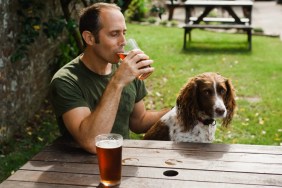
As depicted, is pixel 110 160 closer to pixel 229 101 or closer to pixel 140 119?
pixel 140 119

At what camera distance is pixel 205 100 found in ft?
11.5

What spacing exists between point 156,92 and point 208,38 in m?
5.18

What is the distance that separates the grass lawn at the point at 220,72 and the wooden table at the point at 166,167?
257cm

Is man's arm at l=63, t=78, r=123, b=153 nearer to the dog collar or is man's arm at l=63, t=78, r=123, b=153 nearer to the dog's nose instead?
the dog's nose

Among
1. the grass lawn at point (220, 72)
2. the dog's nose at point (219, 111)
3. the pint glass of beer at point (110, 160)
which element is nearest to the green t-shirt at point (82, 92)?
the dog's nose at point (219, 111)

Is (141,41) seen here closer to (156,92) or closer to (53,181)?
(156,92)

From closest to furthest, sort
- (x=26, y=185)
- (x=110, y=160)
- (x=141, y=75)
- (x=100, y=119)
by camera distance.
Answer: (x=110, y=160)
(x=26, y=185)
(x=141, y=75)
(x=100, y=119)

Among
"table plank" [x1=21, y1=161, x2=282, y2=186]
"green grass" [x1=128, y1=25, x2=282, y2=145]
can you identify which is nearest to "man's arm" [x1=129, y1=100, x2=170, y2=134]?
"table plank" [x1=21, y1=161, x2=282, y2=186]

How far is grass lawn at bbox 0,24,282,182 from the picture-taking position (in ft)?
18.7

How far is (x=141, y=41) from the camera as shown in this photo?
11680 millimetres

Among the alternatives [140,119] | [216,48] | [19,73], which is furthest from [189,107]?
[216,48]

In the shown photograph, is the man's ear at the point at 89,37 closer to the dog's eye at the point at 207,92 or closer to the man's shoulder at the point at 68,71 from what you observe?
the man's shoulder at the point at 68,71

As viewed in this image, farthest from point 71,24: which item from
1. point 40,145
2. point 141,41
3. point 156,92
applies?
point 141,41

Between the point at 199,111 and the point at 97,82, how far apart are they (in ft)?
3.04
